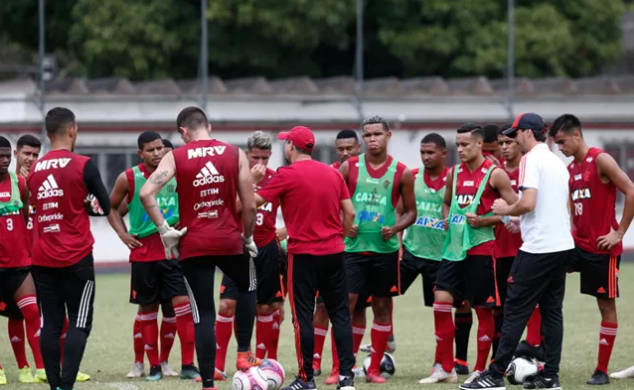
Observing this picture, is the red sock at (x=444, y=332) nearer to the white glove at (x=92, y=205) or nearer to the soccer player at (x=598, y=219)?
the soccer player at (x=598, y=219)

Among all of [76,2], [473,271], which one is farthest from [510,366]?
[76,2]

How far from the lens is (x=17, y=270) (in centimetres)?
1101

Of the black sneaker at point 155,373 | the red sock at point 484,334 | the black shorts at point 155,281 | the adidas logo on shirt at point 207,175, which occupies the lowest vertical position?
the black sneaker at point 155,373

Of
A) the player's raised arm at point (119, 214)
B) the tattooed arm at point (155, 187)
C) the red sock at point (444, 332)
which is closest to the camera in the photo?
the tattooed arm at point (155, 187)

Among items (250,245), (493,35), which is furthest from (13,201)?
(493,35)

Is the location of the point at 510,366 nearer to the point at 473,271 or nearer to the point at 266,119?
the point at 473,271

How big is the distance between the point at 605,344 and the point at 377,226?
7.51ft

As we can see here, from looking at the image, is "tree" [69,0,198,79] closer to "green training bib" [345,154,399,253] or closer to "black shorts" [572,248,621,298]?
"green training bib" [345,154,399,253]

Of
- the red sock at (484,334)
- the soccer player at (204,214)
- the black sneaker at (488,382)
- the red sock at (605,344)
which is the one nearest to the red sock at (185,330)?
the soccer player at (204,214)

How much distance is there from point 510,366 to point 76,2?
25.9 metres

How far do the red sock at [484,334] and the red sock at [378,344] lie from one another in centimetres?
86

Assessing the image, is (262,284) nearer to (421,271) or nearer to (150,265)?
(150,265)

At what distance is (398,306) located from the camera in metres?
18.2

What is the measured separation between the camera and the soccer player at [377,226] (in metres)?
10.7
